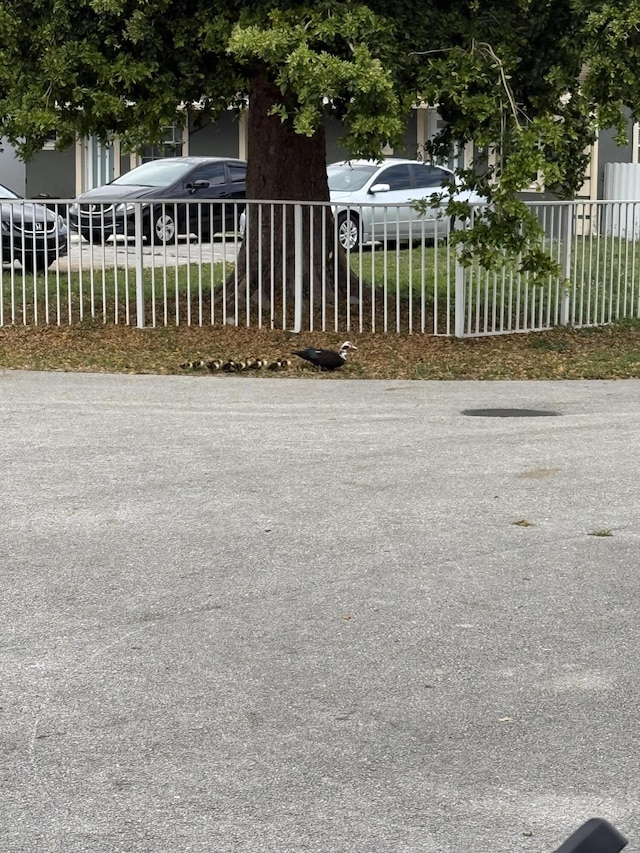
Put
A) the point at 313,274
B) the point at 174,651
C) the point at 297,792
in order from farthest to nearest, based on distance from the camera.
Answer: the point at 313,274 → the point at 174,651 → the point at 297,792

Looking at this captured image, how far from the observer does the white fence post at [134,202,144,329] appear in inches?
639

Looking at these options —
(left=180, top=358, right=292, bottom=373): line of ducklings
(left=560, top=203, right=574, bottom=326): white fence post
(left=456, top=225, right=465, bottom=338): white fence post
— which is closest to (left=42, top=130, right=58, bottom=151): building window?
(left=180, top=358, right=292, bottom=373): line of ducklings

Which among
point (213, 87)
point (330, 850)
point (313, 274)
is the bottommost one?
point (330, 850)

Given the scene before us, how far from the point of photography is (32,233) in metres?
16.8

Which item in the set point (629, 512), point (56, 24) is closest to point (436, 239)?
point (56, 24)

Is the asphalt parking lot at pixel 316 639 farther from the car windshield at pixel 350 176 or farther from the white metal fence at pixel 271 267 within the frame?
the car windshield at pixel 350 176

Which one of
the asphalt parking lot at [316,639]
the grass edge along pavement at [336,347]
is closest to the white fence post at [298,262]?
the grass edge along pavement at [336,347]

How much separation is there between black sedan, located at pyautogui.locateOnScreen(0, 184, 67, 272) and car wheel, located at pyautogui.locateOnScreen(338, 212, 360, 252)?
3006 millimetres

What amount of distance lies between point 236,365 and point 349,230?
11.2 ft

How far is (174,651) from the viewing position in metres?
5.94

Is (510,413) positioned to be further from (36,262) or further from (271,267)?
(36,262)

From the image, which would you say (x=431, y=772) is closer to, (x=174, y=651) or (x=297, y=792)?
(x=297, y=792)

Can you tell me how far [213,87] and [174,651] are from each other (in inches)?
420

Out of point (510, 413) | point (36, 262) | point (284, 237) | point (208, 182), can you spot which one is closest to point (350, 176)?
point (208, 182)
